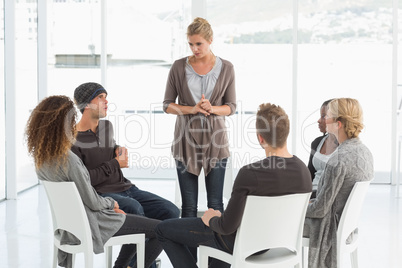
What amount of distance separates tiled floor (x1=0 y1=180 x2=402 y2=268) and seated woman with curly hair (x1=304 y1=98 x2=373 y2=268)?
100 cm

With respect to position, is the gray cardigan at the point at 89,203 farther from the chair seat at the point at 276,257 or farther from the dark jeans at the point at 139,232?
the chair seat at the point at 276,257

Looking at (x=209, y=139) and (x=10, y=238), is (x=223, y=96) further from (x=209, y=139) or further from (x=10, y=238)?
(x=10, y=238)

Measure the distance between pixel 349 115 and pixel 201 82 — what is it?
3.26 feet

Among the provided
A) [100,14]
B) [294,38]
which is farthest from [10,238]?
[294,38]

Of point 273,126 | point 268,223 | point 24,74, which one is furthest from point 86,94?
point 24,74

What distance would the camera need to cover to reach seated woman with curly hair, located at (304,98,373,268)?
3096mm

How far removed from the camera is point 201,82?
12.5 feet

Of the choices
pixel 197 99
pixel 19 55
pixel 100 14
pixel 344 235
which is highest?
pixel 100 14

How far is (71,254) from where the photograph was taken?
127 inches

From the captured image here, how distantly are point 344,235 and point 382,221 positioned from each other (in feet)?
7.89

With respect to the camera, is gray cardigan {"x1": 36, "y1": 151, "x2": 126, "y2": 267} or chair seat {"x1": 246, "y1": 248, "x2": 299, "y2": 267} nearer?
chair seat {"x1": 246, "y1": 248, "x2": 299, "y2": 267}

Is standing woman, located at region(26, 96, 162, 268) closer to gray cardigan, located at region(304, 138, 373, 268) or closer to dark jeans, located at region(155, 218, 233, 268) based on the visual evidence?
dark jeans, located at region(155, 218, 233, 268)

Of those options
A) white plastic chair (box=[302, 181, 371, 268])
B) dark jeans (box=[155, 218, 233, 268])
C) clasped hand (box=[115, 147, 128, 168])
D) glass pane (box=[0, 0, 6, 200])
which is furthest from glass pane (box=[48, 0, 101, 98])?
white plastic chair (box=[302, 181, 371, 268])

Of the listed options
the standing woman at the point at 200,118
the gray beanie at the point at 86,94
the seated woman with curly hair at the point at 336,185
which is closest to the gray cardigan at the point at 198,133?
the standing woman at the point at 200,118
